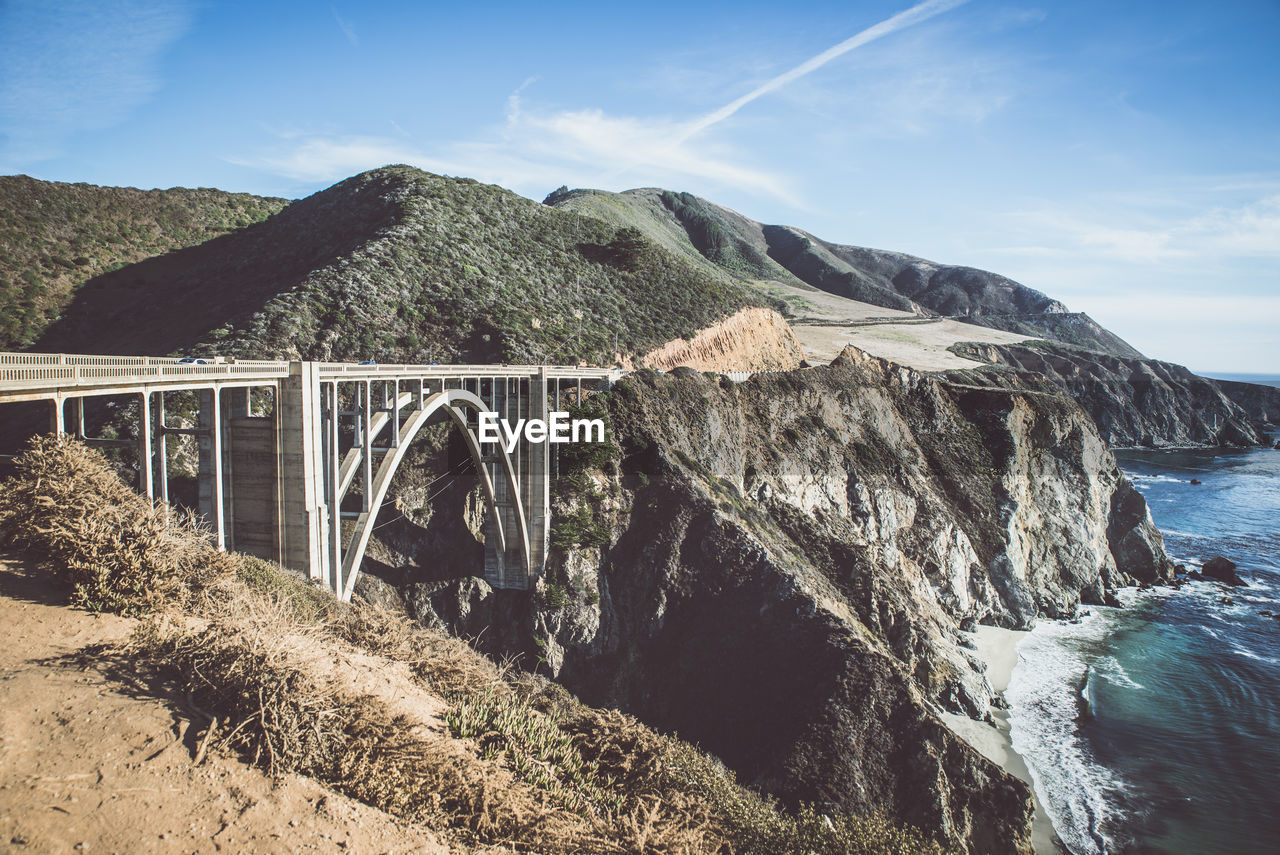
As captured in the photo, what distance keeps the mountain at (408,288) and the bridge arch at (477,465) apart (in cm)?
1074

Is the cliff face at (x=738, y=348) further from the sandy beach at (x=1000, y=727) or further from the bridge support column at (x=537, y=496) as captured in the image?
the sandy beach at (x=1000, y=727)

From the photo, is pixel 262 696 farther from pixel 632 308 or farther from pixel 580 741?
pixel 632 308

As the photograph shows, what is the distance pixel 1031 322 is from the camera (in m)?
176

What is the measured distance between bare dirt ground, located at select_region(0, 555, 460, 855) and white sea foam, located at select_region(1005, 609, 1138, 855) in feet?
84.1

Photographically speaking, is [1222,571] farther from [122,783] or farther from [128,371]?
[128,371]

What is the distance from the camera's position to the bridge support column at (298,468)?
14.6m

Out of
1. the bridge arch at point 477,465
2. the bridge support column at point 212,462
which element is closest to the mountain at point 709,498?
the bridge arch at point 477,465

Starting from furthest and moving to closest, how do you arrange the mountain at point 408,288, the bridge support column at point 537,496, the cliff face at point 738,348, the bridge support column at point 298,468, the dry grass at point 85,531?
the cliff face at point 738,348 < the mountain at point 408,288 < the bridge support column at point 537,496 < the bridge support column at point 298,468 < the dry grass at point 85,531

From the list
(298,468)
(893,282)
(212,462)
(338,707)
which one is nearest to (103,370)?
(212,462)

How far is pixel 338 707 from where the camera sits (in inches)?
301

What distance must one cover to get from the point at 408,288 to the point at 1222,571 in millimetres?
Answer: 62260

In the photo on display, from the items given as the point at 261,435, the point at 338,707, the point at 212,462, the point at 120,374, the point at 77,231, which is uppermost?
the point at 77,231

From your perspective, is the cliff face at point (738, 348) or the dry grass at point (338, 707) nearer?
the dry grass at point (338, 707)
